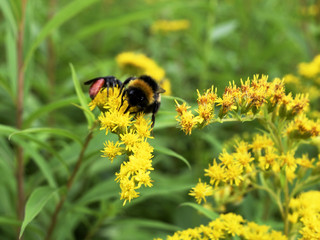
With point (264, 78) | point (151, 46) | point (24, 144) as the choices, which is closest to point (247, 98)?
point (264, 78)

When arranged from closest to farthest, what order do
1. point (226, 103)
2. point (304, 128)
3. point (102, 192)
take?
point (226, 103) → point (304, 128) → point (102, 192)

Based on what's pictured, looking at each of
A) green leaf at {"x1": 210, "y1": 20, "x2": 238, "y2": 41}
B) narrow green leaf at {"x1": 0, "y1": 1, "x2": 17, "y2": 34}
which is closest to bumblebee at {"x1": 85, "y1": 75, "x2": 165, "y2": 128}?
narrow green leaf at {"x1": 0, "y1": 1, "x2": 17, "y2": 34}

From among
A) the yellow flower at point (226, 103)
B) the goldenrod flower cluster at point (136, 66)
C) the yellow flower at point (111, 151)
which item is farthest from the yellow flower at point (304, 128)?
the goldenrod flower cluster at point (136, 66)

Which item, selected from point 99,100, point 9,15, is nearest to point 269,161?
point 99,100

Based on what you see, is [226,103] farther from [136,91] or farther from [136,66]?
[136,66]

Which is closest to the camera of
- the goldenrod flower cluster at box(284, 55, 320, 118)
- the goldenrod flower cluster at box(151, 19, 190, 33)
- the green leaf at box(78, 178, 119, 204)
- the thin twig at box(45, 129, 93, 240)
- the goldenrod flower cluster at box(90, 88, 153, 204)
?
the goldenrod flower cluster at box(90, 88, 153, 204)

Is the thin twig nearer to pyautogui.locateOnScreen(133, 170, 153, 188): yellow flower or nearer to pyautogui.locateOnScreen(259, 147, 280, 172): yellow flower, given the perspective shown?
pyautogui.locateOnScreen(133, 170, 153, 188): yellow flower
